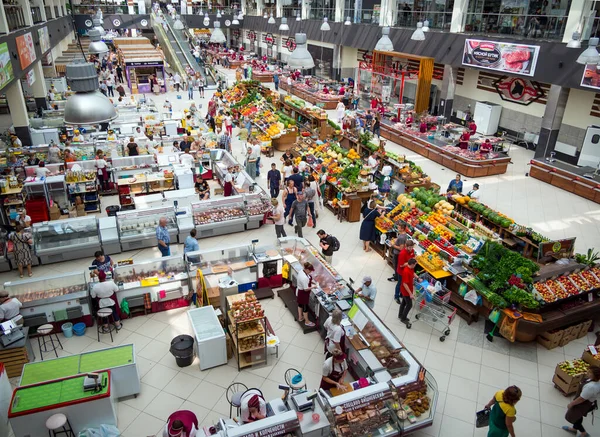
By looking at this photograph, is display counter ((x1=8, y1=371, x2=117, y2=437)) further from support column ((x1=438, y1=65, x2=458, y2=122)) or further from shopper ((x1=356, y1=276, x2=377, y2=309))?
support column ((x1=438, y1=65, x2=458, y2=122))

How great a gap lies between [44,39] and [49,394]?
832 inches

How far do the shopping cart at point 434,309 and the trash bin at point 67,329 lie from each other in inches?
254

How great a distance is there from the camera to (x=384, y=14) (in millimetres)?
25188

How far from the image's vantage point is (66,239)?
10930mm

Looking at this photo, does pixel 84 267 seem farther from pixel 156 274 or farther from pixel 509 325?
pixel 509 325

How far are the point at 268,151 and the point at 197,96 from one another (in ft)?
46.1

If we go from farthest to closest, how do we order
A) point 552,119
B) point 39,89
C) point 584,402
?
point 39,89
point 552,119
point 584,402

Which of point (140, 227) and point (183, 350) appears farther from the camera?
point (140, 227)

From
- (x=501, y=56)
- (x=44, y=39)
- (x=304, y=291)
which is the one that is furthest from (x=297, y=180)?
(x=44, y=39)

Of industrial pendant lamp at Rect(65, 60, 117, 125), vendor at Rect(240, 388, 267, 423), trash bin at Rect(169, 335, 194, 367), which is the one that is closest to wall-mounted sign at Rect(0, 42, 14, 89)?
trash bin at Rect(169, 335, 194, 367)

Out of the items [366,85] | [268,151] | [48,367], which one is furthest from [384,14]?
[48,367]

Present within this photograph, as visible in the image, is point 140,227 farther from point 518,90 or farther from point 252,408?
point 518,90

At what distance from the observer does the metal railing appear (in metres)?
16.2

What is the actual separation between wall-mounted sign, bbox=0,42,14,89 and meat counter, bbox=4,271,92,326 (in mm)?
7907
